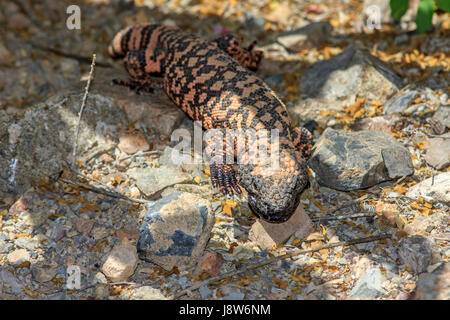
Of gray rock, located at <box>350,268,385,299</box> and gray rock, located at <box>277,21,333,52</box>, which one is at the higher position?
gray rock, located at <box>277,21,333,52</box>

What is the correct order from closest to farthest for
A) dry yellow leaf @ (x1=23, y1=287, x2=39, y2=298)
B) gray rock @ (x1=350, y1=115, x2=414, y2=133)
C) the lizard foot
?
dry yellow leaf @ (x1=23, y1=287, x2=39, y2=298) → gray rock @ (x1=350, y1=115, x2=414, y2=133) → the lizard foot

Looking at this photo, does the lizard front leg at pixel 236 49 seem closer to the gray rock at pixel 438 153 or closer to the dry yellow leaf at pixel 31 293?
the gray rock at pixel 438 153

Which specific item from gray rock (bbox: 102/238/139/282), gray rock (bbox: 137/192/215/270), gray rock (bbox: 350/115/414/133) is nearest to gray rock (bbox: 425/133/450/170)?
gray rock (bbox: 350/115/414/133)

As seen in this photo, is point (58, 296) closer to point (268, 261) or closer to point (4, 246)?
point (4, 246)

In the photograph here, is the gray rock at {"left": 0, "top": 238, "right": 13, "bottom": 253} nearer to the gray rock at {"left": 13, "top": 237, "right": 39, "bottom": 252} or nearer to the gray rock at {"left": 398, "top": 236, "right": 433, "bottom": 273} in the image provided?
the gray rock at {"left": 13, "top": 237, "right": 39, "bottom": 252}

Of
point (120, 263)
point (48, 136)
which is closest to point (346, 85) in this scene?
point (120, 263)
